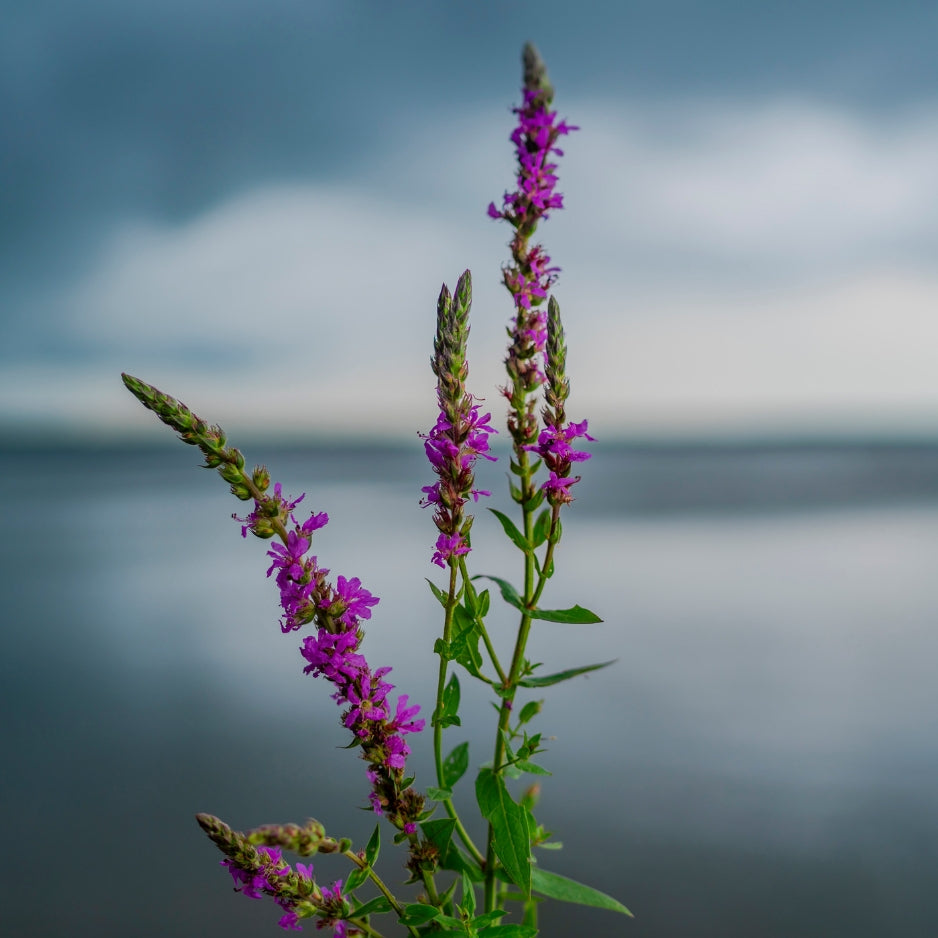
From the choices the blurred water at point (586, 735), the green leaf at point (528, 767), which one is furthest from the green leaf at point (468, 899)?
the blurred water at point (586, 735)

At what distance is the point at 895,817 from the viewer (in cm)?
432

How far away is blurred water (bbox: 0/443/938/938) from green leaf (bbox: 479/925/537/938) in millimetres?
2927

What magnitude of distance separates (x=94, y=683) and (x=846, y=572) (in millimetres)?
9557

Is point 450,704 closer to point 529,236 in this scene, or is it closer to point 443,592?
point 443,592

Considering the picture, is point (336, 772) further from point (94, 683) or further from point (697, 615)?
point (697, 615)

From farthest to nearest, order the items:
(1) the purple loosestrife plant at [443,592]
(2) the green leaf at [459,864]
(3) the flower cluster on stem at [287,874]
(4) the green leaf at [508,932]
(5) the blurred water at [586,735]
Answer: (5) the blurred water at [586,735], (2) the green leaf at [459,864], (4) the green leaf at [508,932], (1) the purple loosestrife plant at [443,592], (3) the flower cluster on stem at [287,874]

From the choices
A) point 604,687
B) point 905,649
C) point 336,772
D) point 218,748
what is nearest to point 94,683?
point 218,748

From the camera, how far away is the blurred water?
12.5 feet

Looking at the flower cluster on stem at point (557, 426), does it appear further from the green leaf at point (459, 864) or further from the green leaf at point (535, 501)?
the green leaf at point (459, 864)

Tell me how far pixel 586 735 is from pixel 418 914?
170 inches

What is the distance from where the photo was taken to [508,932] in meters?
1.24

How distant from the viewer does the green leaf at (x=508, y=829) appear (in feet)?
4.18

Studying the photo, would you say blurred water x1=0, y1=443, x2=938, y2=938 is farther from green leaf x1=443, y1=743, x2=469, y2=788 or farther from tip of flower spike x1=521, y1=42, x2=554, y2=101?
tip of flower spike x1=521, y1=42, x2=554, y2=101

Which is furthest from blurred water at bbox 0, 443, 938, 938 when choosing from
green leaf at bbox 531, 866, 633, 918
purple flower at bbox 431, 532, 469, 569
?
purple flower at bbox 431, 532, 469, 569
